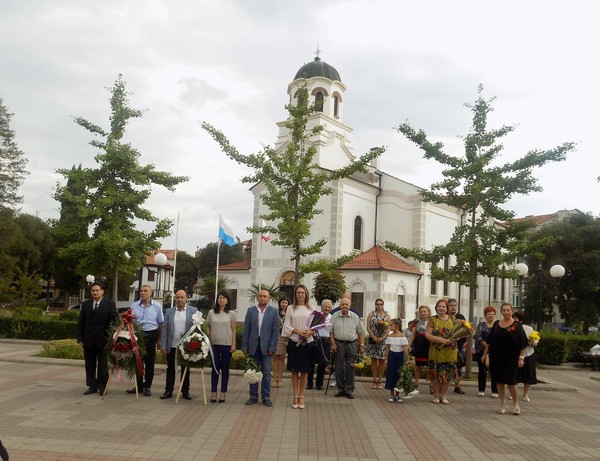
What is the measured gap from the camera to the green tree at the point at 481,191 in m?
15.6

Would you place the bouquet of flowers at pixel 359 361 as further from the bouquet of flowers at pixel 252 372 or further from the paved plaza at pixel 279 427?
the bouquet of flowers at pixel 252 372

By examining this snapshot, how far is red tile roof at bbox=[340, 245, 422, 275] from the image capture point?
3158 cm

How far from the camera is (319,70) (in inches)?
1436

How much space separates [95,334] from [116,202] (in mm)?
10232

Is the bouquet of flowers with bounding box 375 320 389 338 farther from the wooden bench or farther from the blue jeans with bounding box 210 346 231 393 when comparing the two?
the wooden bench

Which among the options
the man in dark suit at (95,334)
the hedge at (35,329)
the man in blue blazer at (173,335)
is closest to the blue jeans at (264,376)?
the man in blue blazer at (173,335)

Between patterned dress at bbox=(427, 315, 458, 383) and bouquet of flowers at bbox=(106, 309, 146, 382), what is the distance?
5.38m

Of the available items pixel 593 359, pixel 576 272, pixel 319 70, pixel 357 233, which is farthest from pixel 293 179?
pixel 576 272

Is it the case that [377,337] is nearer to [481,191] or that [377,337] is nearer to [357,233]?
[481,191]

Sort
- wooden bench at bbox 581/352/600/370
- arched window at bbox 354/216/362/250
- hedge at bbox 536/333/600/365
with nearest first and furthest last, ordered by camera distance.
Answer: wooden bench at bbox 581/352/600/370 → hedge at bbox 536/333/600/365 → arched window at bbox 354/216/362/250

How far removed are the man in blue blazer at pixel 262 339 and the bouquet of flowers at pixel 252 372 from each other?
0.45 feet

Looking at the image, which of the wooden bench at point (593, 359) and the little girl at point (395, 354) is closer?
the little girl at point (395, 354)

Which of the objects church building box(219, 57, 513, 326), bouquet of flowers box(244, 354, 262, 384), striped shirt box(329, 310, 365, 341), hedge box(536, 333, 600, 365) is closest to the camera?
bouquet of flowers box(244, 354, 262, 384)

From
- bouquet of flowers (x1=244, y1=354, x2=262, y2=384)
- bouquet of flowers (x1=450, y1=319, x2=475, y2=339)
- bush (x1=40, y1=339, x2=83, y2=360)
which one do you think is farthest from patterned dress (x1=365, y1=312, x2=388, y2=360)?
bush (x1=40, y1=339, x2=83, y2=360)
